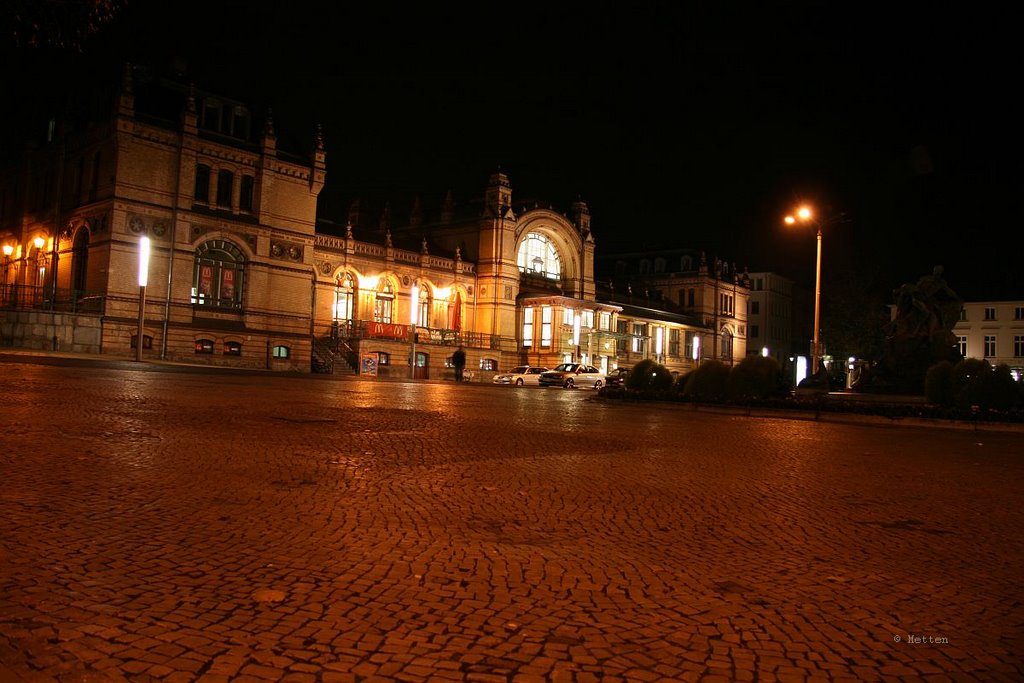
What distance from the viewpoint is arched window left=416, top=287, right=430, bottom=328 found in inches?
2383

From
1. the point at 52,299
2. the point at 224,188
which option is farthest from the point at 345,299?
the point at 52,299

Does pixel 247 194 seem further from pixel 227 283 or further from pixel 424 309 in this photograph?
pixel 424 309

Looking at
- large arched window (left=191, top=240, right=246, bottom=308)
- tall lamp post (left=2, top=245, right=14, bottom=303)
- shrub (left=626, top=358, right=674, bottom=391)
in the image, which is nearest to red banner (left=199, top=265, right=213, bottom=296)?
large arched window (left=191, top=240, right=246, bottom=308)

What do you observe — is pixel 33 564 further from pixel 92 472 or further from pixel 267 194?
pixel 267 194

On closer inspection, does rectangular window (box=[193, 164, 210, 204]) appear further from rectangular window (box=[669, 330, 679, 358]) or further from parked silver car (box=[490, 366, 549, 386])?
rectangular window (box=[669, 330, 679, 358])

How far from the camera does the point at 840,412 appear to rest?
20.8 m

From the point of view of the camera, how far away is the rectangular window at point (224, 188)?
154 feet

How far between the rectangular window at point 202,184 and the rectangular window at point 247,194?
228cm

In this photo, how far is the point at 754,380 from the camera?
24.2 metres

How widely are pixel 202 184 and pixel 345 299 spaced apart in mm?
13360

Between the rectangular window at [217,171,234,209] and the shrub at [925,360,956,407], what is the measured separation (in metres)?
39.1

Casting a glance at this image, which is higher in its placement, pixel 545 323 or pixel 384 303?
pixel 384 303

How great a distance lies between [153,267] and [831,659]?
45.3m

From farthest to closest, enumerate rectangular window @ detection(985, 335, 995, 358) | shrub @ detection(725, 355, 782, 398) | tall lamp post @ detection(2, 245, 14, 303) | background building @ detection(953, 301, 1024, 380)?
rectangular window @ detection(985, 335, 995, 358), background building @ detection(953, 301, 1024, 380), tall lamp post @ detection(2, 245, 14, 303), shrub @ detection(725, 355, 782, 398)
